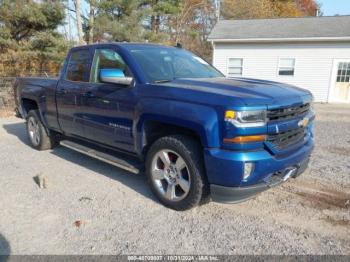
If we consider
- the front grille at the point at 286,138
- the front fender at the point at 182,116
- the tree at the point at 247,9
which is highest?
the tree at the point at 247,9

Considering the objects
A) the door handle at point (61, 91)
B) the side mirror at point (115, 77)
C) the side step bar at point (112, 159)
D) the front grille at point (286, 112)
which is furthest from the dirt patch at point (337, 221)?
the door handle at point (61, 91)

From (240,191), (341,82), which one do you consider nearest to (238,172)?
(240,191)

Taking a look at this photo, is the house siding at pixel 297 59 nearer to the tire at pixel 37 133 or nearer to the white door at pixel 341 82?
the white door at pixel 341 82

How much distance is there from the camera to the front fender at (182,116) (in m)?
3.09

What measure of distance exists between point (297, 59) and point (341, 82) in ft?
8.16

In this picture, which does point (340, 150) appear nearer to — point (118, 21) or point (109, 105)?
point (109, 105)

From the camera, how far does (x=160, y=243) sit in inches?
122

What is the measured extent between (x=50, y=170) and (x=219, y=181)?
3.32 meters

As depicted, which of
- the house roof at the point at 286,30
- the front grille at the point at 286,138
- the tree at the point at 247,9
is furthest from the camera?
the tree at the point at 247,9

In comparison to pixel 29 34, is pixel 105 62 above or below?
below

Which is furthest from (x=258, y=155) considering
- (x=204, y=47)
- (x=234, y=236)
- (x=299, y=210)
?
(x=204, y=47)

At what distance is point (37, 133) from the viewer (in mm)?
6426

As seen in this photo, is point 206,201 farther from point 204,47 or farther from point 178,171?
point 204,47

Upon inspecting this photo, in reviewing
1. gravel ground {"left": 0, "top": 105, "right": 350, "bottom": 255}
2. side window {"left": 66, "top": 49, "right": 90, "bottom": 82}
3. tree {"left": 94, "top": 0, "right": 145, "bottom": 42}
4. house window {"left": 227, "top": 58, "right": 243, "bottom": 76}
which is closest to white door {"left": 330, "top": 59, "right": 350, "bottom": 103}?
house window {"left": 227, "top": 58, "right": 243, "bottom": 76}
